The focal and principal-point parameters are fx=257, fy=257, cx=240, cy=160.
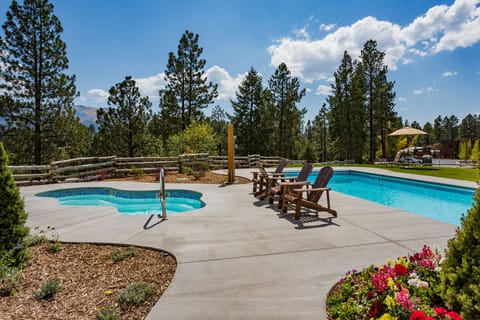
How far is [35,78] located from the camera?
44.5ft

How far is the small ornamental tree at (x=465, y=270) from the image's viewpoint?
1.55 metres

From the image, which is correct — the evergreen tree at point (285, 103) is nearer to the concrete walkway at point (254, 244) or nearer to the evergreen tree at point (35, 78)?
the evergreen tree at point (35, 78)

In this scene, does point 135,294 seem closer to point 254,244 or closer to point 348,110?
point 254,244

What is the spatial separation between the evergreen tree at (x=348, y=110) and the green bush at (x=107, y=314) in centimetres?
2508

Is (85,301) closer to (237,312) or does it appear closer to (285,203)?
(237,312)

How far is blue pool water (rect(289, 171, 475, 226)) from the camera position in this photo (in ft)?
22.8

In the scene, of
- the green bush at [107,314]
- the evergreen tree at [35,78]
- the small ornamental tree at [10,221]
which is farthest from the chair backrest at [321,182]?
the evergreen tree at [35,78]

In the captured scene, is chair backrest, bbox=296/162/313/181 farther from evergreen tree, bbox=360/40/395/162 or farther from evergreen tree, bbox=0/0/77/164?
evergreen tree, bbox=360/40/395/162

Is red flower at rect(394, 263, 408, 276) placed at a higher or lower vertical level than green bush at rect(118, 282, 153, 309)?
higher

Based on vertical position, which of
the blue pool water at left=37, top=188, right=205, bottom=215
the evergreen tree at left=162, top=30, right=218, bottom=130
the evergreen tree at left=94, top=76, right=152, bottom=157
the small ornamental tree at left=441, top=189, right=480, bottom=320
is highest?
the evergreen tree at left=162, top=30, right=218, bottom=130

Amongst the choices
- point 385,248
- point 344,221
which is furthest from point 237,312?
point 344,221

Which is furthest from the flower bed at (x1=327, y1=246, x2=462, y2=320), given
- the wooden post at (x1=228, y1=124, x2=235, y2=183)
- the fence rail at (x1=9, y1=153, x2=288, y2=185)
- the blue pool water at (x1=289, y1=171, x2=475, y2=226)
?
the fence rail at (x1=9, y1=153, x2=288, y2=185)

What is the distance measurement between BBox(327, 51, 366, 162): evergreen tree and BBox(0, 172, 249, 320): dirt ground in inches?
959

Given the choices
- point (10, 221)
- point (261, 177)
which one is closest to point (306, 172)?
point (261, 177)
